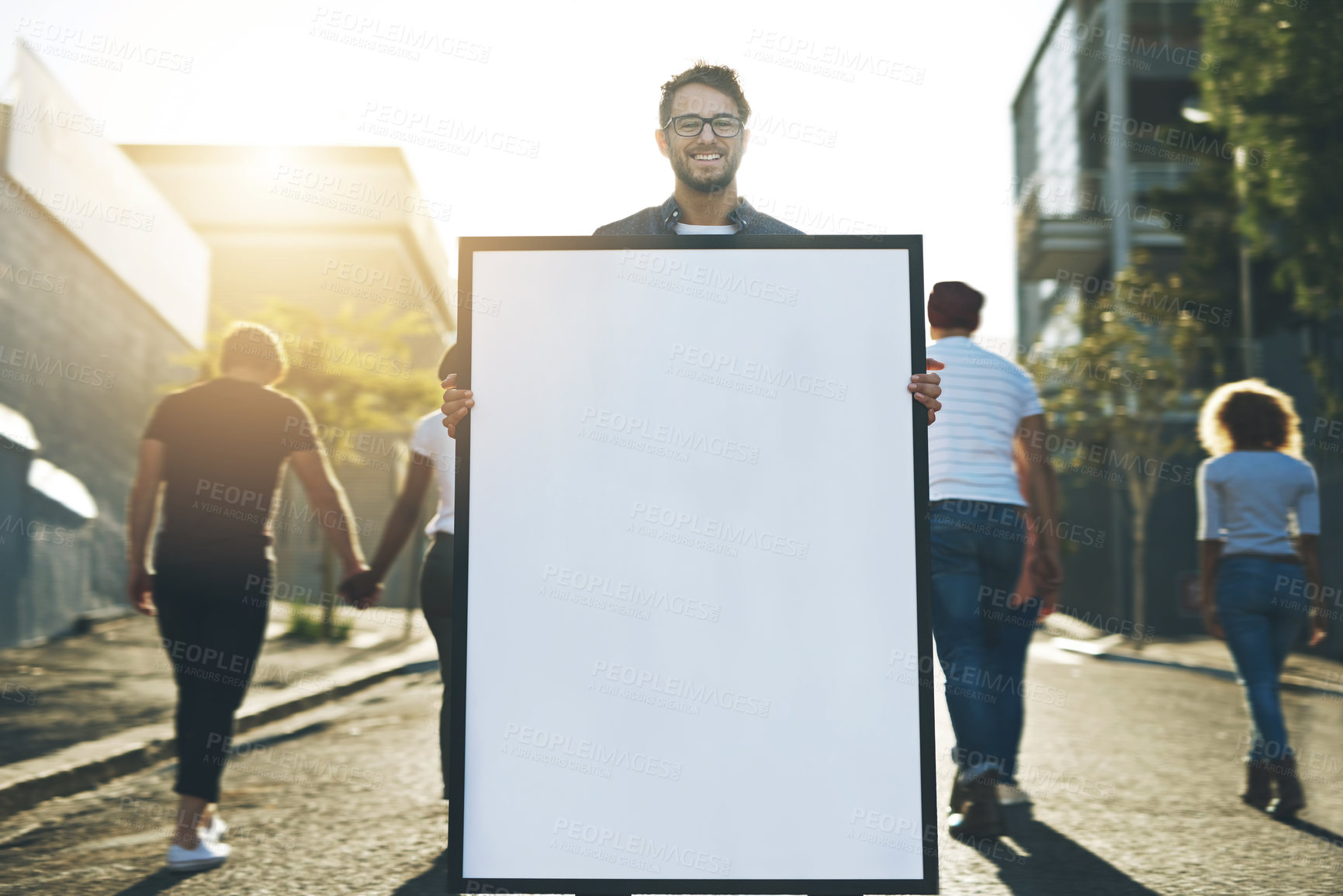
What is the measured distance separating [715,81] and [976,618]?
2376 millimetres

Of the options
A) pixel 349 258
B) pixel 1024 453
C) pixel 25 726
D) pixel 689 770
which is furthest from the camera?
pixel 349 258

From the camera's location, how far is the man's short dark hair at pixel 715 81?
3.38m

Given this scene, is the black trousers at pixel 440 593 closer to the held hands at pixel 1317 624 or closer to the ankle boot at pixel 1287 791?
the ankle boot at pixel 1287 791

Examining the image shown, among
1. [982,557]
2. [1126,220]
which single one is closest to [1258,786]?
[982,557]

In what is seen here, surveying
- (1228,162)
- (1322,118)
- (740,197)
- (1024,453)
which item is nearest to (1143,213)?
(1228,162)

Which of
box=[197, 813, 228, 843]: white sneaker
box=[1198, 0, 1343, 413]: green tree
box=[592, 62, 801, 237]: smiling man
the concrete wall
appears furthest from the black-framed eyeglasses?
the concrete wall

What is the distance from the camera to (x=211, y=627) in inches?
177

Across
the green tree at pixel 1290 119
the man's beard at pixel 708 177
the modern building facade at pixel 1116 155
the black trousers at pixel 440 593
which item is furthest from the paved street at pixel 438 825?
the modern building facade at pixel 1116 155

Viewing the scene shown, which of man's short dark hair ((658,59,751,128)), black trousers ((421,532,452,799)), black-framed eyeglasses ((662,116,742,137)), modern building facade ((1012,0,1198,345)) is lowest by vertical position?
black trousers ((421,532,452,799))

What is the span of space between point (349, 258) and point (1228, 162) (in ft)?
74.5

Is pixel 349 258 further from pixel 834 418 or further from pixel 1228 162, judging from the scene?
pixel 834 418

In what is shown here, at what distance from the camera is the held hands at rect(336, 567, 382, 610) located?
4.54 m

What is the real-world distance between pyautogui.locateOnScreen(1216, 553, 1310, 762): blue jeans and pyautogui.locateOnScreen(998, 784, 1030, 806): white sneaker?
3.28 feet

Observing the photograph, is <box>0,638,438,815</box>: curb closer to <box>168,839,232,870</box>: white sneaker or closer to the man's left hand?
<box>168,839,232,870</box>: white sneaker
